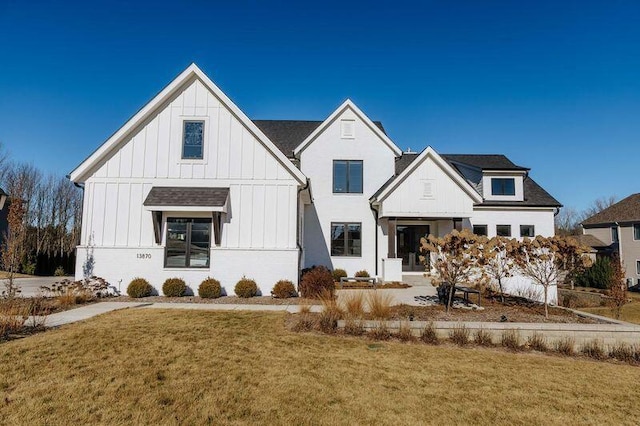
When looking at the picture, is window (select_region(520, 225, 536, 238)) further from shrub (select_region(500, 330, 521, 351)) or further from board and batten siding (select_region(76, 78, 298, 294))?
shrub (select_region(500, 330, 521, 351))

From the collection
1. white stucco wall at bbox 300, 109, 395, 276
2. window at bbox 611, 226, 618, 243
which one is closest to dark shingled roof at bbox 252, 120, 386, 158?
white stucco wall at bbox 300, 109, 395, 276

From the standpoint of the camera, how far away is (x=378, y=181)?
21047 mm

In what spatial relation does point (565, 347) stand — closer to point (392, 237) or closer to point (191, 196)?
point (392, 237)

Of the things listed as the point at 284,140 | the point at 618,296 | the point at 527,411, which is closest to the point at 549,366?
the point at 527,411

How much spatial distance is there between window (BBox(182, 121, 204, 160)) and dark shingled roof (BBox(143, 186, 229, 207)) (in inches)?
55.0

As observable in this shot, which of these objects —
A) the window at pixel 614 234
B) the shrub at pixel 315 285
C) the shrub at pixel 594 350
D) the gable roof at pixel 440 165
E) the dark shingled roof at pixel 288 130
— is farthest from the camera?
the window at pixel 614 234

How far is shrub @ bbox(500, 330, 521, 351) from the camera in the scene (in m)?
7.70

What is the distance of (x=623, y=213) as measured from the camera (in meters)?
34.3

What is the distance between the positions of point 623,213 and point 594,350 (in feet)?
118

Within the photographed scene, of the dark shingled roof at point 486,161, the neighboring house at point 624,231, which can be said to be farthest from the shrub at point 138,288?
the neighboring house at point 624,231

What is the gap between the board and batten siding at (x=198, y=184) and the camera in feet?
44.7

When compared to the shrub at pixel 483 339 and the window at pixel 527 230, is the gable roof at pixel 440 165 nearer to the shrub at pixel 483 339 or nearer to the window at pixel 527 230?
the window at pixel 527 230

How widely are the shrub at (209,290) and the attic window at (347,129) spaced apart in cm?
1214

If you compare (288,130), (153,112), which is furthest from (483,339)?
(288,130)
